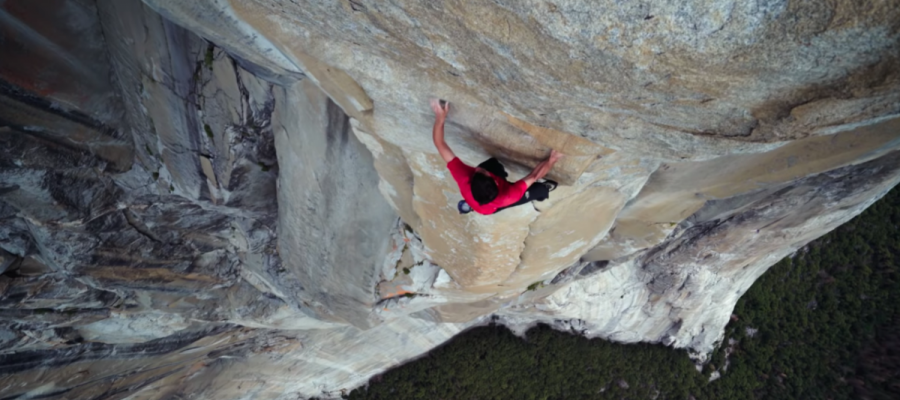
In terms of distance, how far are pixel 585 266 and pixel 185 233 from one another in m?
5.19

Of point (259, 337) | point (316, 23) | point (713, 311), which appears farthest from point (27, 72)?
point (713, 311)

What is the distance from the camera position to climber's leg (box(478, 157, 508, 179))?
11.0 ft

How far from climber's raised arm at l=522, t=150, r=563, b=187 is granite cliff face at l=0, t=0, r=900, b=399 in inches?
2.8

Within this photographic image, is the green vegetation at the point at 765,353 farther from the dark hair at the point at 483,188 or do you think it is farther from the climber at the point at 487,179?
the dark hair at the point at 483,188

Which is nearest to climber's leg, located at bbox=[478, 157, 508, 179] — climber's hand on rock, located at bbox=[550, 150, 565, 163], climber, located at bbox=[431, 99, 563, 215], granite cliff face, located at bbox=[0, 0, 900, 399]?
climber, located at bbox=[431, 99, 563, 215]

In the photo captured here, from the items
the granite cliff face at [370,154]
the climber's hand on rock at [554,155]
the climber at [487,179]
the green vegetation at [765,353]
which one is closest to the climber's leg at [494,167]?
the climber at [487,179]

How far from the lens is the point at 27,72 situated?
13.4 feet

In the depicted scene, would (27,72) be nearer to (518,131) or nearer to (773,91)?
(518,131)

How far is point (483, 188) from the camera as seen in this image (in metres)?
3.17

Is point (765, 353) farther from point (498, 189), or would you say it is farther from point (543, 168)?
point (498, 189)

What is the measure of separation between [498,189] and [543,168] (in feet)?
1.26

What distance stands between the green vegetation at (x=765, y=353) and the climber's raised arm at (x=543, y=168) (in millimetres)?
10178

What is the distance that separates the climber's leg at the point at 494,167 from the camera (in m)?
3.36

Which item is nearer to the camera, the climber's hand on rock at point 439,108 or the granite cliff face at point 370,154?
the granite cliff face at point 370,154
